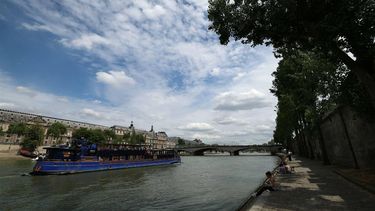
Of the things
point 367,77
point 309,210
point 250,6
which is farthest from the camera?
point 250,6

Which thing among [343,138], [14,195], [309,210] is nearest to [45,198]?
[14,195]

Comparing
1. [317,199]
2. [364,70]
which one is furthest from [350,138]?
[317,199]

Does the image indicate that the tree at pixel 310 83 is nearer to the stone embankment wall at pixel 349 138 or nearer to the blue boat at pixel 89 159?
the stone embankment wall at pixel 349 138

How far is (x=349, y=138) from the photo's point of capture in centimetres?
2605

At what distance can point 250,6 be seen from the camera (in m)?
16.2

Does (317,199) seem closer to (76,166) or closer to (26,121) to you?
(76,166)

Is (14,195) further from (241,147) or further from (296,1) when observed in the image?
(241,147)

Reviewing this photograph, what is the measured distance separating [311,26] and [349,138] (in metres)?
16.8

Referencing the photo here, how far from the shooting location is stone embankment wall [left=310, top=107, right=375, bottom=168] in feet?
71.3

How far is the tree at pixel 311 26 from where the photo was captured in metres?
12.8

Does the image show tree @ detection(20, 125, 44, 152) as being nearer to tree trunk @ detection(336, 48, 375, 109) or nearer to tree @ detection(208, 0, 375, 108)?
tree @ detection(208, 0, 375, 108)

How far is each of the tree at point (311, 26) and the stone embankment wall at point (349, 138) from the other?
8.88 metres

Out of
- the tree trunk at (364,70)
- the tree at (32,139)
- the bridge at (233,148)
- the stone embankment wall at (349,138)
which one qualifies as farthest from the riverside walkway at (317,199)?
the bridge at (233,148)

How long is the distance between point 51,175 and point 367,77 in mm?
37716
